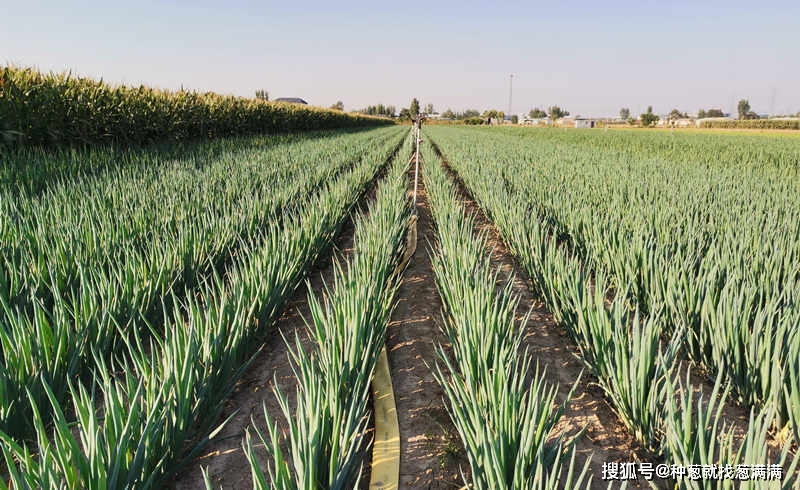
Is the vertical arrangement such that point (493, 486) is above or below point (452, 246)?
below

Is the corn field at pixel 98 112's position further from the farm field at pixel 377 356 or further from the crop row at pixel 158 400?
the crop row at pixel 158 400

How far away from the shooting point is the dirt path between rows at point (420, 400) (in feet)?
4.79

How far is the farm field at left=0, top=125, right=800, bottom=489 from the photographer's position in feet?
3.67


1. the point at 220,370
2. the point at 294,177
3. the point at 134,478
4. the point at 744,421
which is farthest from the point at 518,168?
the point at 134,478

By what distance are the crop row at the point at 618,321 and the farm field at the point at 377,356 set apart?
0.01 m

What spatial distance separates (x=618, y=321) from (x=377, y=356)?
2.97 ft

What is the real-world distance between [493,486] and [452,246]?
5.53 ft

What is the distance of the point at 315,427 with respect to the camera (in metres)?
1.05

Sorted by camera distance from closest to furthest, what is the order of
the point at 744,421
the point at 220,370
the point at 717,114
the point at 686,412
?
1. the point at 686,412
2. the point at 220,370
3. the point at 744,421
4. the point at 717,114

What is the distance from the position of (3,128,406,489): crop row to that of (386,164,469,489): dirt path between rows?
63 centimetres

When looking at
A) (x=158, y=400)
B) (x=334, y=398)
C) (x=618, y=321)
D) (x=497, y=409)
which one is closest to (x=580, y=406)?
(x=618, y=321)

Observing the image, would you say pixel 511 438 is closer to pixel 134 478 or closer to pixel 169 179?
pixel 134 478

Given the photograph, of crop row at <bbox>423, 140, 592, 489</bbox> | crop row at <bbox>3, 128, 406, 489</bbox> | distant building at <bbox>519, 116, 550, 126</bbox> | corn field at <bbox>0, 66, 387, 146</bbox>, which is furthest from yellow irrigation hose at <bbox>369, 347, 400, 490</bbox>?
distant building at <bbox>519, 116, 550, 126</bbox>

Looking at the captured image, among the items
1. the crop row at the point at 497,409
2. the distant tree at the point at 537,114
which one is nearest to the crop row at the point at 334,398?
the crop row at the point at 497,409
